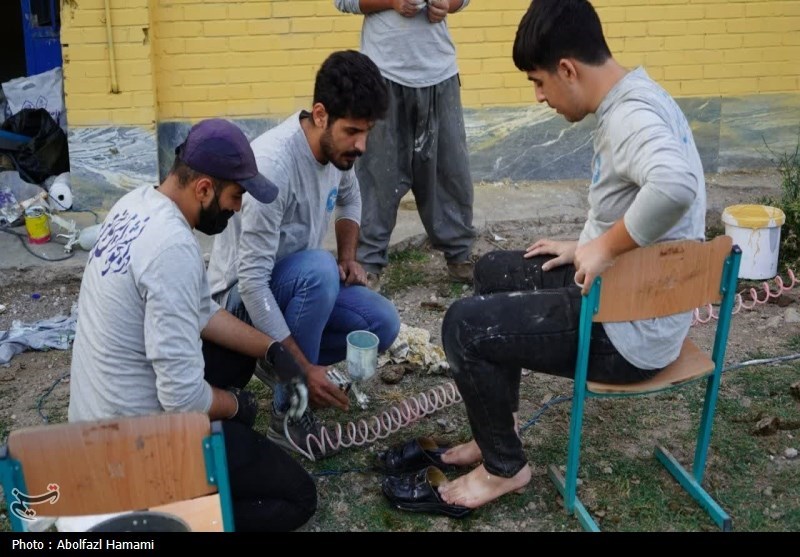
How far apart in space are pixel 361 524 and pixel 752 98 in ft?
15.3

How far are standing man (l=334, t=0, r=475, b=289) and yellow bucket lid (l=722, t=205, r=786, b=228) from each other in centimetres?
151

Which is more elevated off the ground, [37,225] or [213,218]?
[213,218]

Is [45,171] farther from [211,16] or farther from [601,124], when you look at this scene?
[601,124]

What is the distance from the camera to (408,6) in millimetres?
4996

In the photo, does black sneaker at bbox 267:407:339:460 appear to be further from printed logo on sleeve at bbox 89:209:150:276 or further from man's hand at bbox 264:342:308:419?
printed logo on sleeve at bbox 89:209:150:276

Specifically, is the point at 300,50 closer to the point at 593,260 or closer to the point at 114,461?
the point at 593,260

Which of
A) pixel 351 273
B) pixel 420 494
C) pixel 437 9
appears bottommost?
pixel 420 494

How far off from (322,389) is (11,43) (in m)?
10.2

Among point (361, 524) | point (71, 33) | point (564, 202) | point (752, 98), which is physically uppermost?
point (71, 33)

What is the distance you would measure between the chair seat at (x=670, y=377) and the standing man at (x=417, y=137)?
7.38ft

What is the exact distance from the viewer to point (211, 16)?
6.00 meters

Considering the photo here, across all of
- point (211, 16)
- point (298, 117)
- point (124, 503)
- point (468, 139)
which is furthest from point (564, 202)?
point (124, 503)

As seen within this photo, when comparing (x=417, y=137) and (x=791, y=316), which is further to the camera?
(x=417, y=137)

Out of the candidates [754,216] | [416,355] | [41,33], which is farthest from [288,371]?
[41,33]
